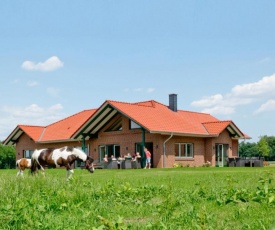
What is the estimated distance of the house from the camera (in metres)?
36.2

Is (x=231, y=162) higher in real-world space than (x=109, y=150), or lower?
lower

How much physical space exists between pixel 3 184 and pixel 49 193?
43.0 inches

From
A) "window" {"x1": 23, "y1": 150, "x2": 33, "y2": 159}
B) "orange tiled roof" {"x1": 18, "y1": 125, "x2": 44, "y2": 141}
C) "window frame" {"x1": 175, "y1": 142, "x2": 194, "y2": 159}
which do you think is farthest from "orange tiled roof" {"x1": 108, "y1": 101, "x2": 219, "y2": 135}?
"window" {"x1": 23, "y1": 150, "x2": 33, "y2": 159}

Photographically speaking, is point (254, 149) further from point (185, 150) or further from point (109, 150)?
point (109, 150)

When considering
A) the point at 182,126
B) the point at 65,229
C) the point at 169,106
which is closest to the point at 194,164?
the point at 182,126

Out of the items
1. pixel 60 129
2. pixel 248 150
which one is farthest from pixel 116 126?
pixel 248 150

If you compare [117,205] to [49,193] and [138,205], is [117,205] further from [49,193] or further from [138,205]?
[49,193]

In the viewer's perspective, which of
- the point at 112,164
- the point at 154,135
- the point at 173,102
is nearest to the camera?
the point at 112,164

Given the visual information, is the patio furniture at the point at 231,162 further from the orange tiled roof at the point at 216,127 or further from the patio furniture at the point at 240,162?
the orange tiled roof at the point at 216,127

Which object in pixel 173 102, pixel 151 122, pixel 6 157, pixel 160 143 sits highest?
pixel 173 102

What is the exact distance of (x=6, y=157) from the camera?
72688 millimetres

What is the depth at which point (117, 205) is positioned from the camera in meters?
8.06

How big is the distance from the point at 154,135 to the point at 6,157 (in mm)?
42796

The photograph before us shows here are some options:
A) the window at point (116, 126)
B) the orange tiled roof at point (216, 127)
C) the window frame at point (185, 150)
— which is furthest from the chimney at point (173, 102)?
the window at point (116, 126)
